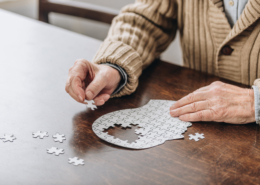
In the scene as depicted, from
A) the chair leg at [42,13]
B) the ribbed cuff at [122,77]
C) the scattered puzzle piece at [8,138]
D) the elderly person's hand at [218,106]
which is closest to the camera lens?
the scattered puzzle piece at [8,138]

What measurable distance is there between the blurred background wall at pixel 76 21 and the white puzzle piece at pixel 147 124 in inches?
52.4

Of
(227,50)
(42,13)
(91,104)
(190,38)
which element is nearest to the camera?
(91,104)

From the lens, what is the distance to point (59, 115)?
44.3 inches

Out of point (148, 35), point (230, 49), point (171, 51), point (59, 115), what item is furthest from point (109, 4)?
point (59, 115)

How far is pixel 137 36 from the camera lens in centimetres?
156

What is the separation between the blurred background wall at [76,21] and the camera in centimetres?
245

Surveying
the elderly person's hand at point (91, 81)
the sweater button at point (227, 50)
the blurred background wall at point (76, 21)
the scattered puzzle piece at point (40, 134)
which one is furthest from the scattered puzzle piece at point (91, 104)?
the blurred background wall at point (76, 21)

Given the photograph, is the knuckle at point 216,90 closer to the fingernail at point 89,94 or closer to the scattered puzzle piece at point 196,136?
the scattered puzzle piece at point 196,136

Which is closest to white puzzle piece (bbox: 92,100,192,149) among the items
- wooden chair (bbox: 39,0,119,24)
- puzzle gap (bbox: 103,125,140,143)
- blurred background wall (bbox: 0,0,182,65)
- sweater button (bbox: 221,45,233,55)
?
puzzle gap (bbox: 103,125,140,143)

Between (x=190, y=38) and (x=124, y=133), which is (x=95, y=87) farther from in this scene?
(x=190, y=38)

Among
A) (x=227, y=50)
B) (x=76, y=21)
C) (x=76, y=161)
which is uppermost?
(x=227, y=50)

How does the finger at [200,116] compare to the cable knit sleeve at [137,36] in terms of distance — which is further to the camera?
the cable knit sleeve at [137,36]

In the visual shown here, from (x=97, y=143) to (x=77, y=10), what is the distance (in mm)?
1557

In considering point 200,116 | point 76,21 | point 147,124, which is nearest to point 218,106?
point 200,116
